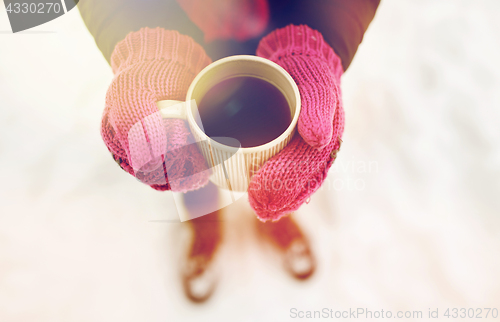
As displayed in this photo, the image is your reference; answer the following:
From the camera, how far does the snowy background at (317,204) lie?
33 cm

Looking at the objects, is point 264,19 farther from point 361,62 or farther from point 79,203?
point 79,203

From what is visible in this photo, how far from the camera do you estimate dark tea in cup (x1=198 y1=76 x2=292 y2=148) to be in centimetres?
23

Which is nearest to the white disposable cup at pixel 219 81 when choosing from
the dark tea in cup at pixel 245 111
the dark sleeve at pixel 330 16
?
the dark tea in cup at pixel 245 111

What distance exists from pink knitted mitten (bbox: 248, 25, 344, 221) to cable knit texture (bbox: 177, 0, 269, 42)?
2.5 inches

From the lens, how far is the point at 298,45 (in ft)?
0.91

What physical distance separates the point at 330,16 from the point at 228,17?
98 millimetres

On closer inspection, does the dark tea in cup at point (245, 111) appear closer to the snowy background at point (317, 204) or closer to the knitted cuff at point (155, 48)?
the knitted cuff at point (155, 48)

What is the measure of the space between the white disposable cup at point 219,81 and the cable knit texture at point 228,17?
4.4 inches

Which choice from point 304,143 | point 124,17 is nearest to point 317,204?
point 304,143

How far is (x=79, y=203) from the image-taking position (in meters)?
0.37

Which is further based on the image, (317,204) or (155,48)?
(317,204)

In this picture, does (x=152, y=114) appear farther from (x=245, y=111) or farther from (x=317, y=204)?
(x=317, y=204)

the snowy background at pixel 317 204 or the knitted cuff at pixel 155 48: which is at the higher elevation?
the knitted cuff at pixel 155 48

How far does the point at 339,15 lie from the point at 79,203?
1.14ft
